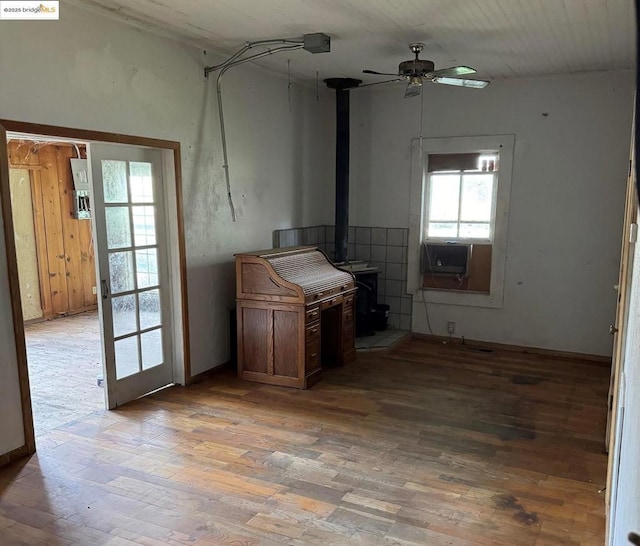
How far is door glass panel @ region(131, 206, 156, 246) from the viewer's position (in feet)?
13.0

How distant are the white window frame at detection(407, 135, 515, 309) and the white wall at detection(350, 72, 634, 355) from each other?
0.23 ft

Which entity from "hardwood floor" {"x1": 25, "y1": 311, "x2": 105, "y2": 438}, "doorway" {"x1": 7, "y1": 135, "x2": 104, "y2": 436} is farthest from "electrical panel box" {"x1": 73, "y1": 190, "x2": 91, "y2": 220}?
"hardwood floor" {"x1": 25, "y1": 311, "x2": 105, "y2": 438}

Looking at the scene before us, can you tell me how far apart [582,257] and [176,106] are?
12.8ft

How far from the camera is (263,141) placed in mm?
5051

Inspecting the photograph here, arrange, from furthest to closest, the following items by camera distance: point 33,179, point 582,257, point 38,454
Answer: point 33,179
point 582,257
point 38,454

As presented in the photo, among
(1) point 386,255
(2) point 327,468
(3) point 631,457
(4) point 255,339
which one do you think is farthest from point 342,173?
(3) point 631,457

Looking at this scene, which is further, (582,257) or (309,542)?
(582,257)

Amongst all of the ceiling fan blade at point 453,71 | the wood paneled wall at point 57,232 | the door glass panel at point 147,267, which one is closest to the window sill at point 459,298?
the ceiling fan blade at point 453,71

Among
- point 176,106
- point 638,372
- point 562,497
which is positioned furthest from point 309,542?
point 176,106

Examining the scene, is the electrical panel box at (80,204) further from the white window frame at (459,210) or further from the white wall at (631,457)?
the white wall at (631,457)

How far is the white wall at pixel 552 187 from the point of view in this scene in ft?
15.9

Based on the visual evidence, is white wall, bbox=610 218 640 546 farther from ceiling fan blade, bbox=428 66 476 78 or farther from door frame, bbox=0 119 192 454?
door frame, bbox=0 119 192 454

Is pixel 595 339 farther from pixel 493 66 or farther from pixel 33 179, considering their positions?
pixel 33 179

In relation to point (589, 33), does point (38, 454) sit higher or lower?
lower
